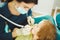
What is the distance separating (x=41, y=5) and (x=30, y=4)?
0.33 ft

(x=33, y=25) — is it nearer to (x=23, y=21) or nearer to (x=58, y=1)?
(x=23, y=21)

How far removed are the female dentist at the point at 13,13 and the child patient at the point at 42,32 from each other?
8 centimetres

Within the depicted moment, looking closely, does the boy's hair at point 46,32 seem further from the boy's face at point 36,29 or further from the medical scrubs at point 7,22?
the medical scrubs at point 7,22

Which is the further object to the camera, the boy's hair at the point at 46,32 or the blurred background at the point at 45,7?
the blurred background at the point at 45,7

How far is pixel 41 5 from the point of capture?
Answer: 92cm

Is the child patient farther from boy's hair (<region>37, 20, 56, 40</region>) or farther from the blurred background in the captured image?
the blurred background

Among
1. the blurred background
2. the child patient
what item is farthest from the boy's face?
the blurred background

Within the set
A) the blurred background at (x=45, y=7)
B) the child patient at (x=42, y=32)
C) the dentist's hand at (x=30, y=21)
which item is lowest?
the child patient at (x=42, y=32)

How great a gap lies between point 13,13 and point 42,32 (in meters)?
0.25

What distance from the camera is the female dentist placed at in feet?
2.69

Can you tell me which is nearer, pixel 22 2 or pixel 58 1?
pixel 22 2

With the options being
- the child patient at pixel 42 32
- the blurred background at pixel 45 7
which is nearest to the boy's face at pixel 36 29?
the child patient at pixel 42 32

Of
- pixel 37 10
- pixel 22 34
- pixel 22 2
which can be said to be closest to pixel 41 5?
pixel 37 10

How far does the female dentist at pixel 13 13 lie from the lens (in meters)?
0.82
